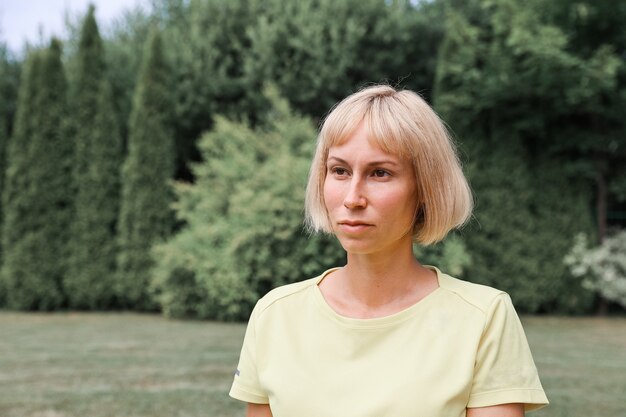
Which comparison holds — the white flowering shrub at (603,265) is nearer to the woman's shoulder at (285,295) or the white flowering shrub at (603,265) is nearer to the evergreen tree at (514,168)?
the evergreen tree at (514,168)

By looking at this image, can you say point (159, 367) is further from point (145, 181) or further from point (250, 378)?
point (145, 181)

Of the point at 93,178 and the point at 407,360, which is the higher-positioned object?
the point at 93,178

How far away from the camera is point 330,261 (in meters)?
7.81

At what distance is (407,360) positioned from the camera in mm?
1466

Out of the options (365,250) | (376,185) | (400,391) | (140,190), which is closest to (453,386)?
(400,391)

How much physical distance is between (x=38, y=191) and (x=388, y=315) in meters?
9.61

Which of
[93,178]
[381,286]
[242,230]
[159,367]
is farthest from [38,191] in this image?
[381,286]

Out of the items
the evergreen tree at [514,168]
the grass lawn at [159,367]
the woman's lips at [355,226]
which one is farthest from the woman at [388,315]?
the evergreen tree at [514,168]

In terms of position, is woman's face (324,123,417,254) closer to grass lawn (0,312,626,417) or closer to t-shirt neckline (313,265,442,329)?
t-shirt neckline (313,265,442,329)

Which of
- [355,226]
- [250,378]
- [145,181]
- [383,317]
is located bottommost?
[250,378]

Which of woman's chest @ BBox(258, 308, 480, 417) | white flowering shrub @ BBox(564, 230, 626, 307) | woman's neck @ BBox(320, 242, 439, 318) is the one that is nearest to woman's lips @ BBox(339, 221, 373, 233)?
woman's neck @ BBox(320, 242, 439, 318)

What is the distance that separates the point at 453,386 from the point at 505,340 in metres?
0.15

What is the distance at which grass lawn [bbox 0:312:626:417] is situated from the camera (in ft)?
14.8

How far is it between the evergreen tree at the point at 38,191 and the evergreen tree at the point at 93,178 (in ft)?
0.78
